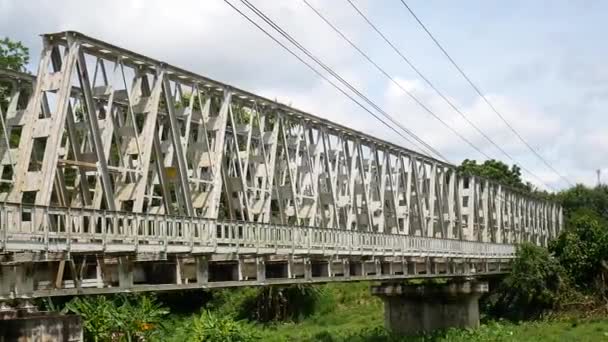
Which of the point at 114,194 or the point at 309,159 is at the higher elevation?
the point at 309,159

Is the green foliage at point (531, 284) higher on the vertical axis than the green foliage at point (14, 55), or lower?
lower

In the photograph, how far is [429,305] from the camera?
56.9 metres

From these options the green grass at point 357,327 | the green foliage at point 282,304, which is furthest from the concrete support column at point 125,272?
the green foliage at point 282,304

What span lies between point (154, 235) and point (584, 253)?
51.0 m

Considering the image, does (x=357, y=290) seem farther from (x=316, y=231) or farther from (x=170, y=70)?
(x=170, y=70)

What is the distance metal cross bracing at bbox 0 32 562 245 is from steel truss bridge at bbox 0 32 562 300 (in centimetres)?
7

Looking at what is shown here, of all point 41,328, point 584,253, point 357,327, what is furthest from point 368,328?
point 41,328

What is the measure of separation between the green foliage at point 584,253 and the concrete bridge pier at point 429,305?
15571 mm

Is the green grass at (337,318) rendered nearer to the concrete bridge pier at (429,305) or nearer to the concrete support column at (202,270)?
the concrete bridge pier at (429,305)

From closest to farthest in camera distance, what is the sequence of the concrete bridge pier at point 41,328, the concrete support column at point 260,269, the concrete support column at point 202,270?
the concrete bridge pier at point 41,328, the concrete support column at point 202,270, the concrete support column at point 260,269

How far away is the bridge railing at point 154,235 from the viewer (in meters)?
20.8

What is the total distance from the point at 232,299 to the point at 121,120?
145ft

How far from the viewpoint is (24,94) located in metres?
35.6

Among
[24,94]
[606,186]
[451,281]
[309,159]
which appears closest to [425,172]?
[451,281]
